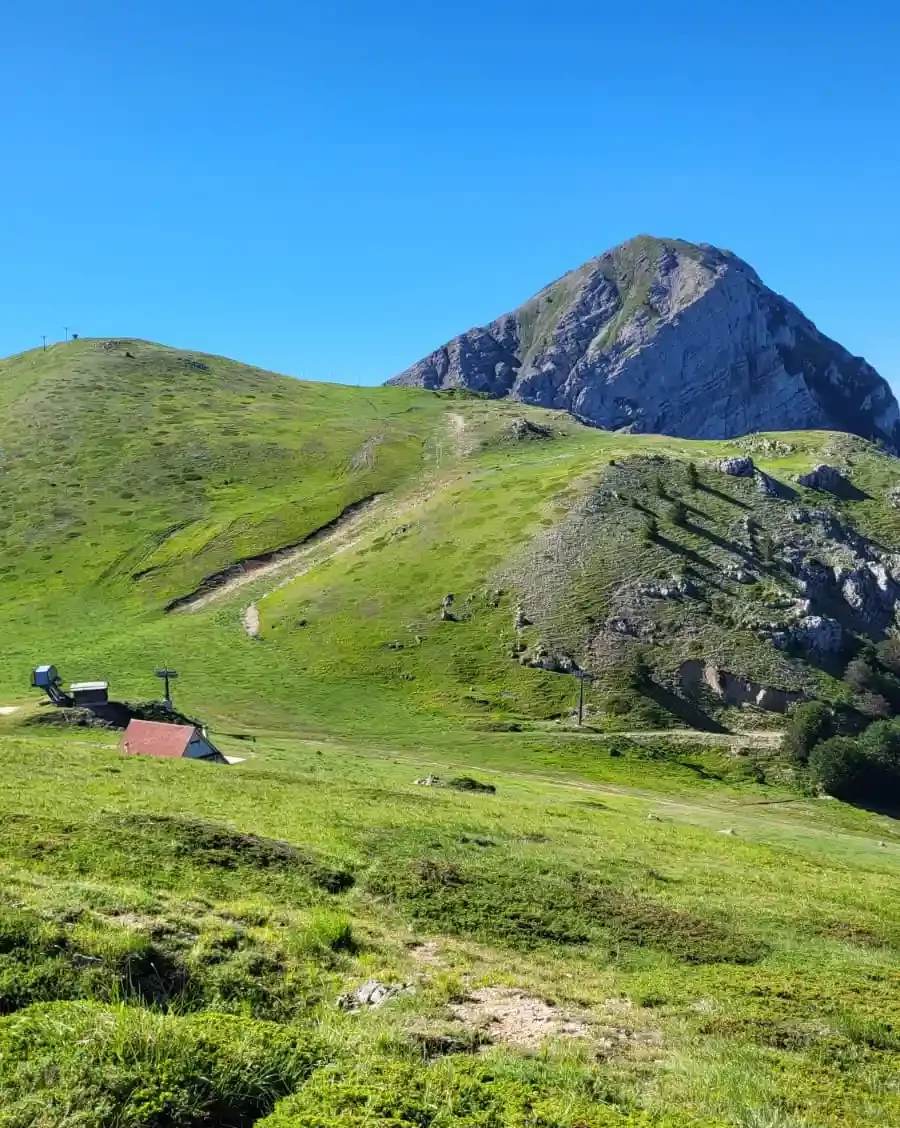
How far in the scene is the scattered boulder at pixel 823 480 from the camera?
138000mm

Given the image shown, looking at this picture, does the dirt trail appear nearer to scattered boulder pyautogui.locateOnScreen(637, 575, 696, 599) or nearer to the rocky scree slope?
A: the rocky scree slope

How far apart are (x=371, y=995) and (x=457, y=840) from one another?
14.7m

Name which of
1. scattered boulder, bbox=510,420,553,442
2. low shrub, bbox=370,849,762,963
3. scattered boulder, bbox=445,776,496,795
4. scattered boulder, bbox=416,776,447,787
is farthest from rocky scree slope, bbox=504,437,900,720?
low shrub, bbox=370,849,762,963

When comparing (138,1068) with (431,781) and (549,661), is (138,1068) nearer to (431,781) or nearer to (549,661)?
(431,781)

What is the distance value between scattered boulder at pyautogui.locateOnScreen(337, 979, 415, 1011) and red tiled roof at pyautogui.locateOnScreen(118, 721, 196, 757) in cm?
3526

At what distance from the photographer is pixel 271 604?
110 meters

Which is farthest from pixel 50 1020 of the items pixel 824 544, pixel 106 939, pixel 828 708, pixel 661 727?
pixel 824 544

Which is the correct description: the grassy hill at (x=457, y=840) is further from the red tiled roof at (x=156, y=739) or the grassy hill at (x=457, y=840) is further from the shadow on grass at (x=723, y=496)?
the red tiled roof at (x=156, y=739)

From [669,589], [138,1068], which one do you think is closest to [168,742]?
[138,1068]

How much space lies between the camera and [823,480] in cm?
13925

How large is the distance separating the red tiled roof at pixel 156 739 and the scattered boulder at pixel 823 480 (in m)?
119

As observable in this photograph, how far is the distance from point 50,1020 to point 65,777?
25.7 m

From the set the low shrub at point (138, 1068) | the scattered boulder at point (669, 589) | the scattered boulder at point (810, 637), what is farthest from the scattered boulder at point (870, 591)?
the low shrub at point (138, 1068)

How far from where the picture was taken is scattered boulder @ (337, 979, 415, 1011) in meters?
12.5
